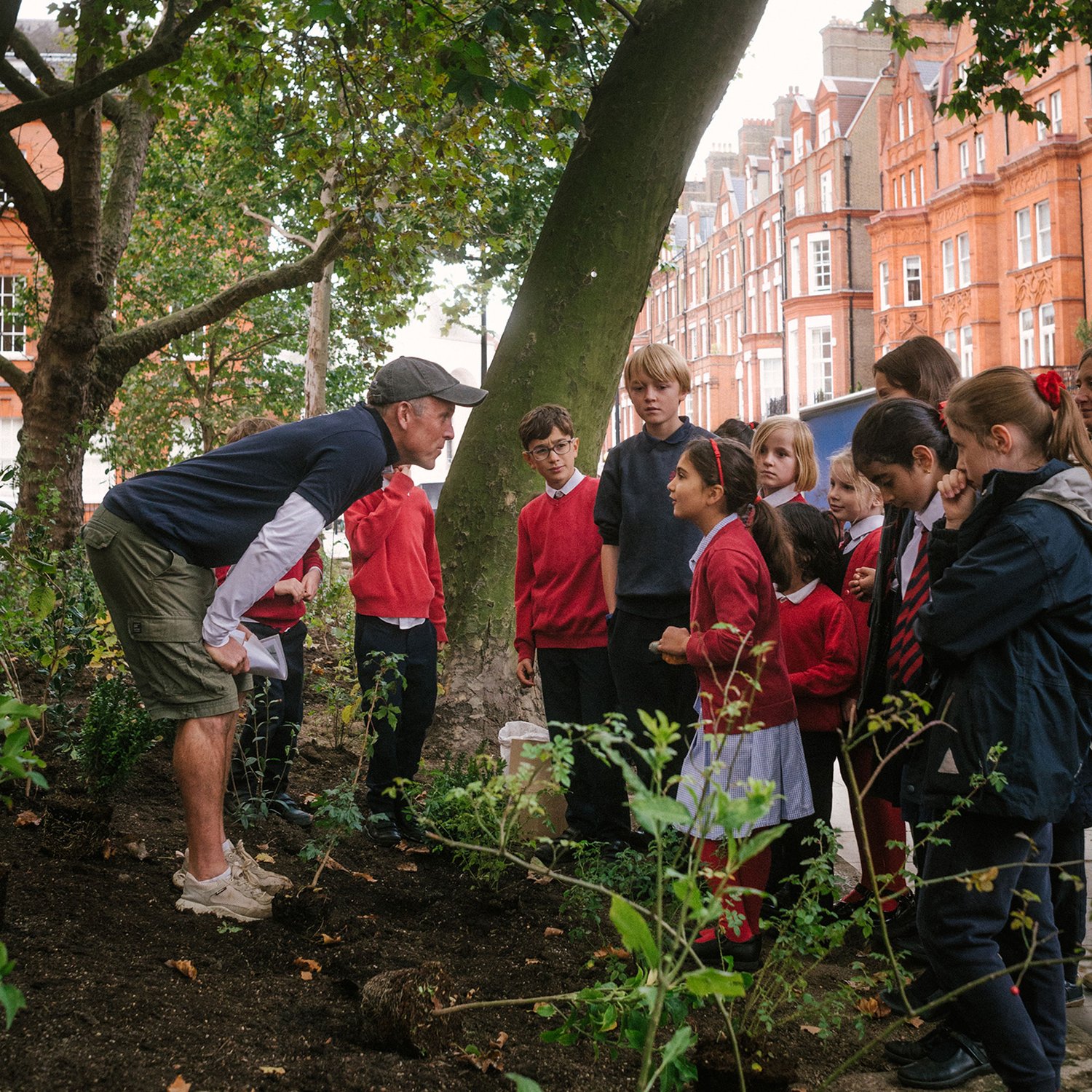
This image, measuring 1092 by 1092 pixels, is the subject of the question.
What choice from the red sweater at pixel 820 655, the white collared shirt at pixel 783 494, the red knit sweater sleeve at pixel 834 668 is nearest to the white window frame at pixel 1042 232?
the white collared shirt at pixel 783 494

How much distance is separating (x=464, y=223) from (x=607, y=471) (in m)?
8.86

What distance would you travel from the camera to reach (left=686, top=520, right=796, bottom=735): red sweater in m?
3.74

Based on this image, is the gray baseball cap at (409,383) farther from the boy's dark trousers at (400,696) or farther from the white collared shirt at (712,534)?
the boy's dark trousers at (400,696)

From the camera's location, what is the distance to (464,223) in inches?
518

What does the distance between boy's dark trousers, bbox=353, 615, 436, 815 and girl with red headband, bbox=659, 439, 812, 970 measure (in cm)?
160

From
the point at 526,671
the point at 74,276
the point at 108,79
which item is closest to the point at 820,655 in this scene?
the point at 526,671

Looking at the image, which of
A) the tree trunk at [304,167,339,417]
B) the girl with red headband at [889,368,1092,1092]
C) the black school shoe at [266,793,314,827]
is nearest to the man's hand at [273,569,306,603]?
the black school shoe at [266,793,314,827]

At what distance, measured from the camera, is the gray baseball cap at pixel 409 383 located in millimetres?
3967

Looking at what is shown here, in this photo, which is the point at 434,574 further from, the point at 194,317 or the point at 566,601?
the point at 194,317

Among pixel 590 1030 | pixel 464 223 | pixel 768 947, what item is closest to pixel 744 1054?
pixel 590 1030

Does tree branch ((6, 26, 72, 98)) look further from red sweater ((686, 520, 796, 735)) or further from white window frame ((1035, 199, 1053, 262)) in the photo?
white window frame ((1035, 199, 1053, 262))

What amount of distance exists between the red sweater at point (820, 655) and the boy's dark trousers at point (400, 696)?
1702 millimetres

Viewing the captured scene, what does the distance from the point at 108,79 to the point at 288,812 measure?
356cm

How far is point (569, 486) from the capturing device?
5418mm
